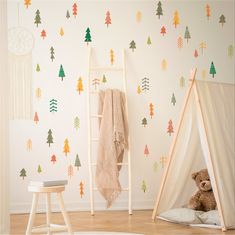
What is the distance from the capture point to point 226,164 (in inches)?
172

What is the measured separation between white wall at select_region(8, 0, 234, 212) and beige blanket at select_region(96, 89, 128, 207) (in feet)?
0.67

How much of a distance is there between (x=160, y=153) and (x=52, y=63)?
1620mm

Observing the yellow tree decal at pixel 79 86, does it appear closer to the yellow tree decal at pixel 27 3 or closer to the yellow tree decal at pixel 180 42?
the yellow tree decal at pixel 27 3

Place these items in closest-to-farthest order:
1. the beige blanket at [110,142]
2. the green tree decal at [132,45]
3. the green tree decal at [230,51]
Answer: the beige blanket at [110,142] < the green tree decal at [132,45] < the green tree decal at [230,51]

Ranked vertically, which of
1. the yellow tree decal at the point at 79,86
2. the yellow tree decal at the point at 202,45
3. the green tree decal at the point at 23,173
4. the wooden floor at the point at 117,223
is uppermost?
the yellow tree decal at the point at 202,45

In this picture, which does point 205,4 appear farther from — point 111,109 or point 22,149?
point 22,149

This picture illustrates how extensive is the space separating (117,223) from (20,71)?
206 centimetres

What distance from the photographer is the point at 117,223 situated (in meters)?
4.51

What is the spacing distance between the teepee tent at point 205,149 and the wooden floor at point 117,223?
21 centimetres

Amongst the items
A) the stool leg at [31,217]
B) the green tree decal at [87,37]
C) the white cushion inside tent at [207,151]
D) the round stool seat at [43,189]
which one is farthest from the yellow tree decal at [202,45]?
the stool leg at [31,217]

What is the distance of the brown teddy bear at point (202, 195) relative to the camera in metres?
4.67

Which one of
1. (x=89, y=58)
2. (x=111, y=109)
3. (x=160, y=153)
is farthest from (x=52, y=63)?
(x=160, y=153)

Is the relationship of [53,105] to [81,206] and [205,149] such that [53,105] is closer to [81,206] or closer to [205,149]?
[81,206]

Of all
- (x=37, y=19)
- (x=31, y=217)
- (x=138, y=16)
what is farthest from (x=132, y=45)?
(x=31, y=217)
